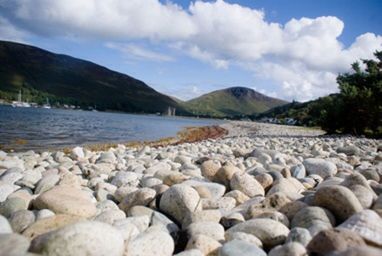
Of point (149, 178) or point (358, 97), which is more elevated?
point (358, 97)

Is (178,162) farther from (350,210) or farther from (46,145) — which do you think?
(46,145)

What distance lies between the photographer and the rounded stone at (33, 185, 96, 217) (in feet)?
13.2

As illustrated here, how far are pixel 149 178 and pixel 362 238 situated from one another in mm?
3934

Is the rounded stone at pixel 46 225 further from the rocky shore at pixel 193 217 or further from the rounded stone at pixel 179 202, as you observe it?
the rounded stone at pixel 179 202

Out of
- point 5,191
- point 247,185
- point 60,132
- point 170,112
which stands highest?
point 247,185

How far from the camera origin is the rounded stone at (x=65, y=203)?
4036 millimetres

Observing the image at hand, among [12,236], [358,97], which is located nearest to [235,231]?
[12,236]

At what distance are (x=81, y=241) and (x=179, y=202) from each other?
6.17 feet

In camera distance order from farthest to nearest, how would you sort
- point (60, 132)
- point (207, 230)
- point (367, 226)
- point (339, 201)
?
point (60, 132), point (339, 201), point (207, 230), point (367, 226)

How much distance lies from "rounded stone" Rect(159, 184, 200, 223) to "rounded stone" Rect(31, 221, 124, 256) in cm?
159

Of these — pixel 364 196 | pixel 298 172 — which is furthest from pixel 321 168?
pixel 364 196

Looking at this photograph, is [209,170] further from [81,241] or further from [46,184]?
[81,241]

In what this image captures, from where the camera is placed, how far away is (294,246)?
2.81 meters

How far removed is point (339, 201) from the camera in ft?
12.5
